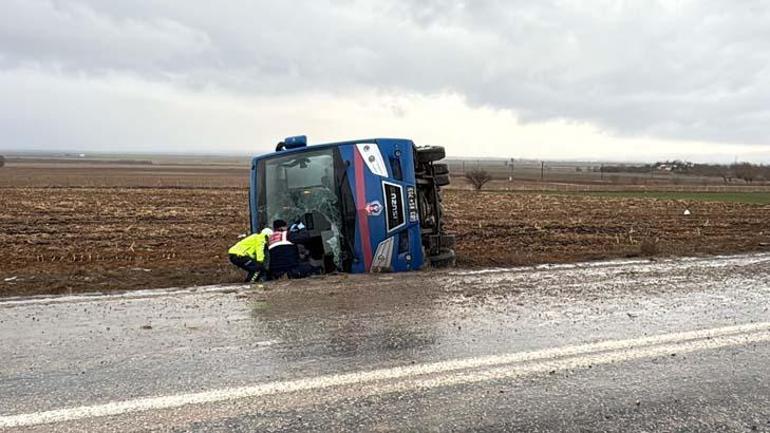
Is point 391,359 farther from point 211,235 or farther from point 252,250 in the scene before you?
point 211,235

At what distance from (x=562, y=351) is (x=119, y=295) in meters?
4.51

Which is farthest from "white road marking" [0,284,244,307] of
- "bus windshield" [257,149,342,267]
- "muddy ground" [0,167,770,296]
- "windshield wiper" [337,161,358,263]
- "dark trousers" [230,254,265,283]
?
"windshield wiper" [337,161,358,263]

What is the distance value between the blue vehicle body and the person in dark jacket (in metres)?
0.21

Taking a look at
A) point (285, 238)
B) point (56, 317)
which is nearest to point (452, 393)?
point (56, 317)

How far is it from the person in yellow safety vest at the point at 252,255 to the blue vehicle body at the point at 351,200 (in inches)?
28.5

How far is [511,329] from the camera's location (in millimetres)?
4816

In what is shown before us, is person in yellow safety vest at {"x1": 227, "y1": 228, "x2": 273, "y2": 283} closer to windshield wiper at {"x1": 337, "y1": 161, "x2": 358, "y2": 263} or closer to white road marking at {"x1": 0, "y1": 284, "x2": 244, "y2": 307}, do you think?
white road marking at {"x1": 0, "y1": 284, "x2": 244, "y2": 307}

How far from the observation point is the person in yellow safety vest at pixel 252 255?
7.10 meters

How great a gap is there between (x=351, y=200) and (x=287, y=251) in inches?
39.0

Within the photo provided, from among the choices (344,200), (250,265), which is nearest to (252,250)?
(250,265)

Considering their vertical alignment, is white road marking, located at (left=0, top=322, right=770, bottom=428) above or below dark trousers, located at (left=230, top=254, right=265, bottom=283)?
below

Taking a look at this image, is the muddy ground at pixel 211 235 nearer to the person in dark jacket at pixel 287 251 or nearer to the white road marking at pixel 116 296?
the white road marking at pixel 116 296

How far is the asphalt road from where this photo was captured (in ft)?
10.5

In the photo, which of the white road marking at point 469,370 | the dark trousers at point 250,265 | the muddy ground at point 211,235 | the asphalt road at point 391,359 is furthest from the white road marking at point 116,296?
the white road marking at point 469,370
